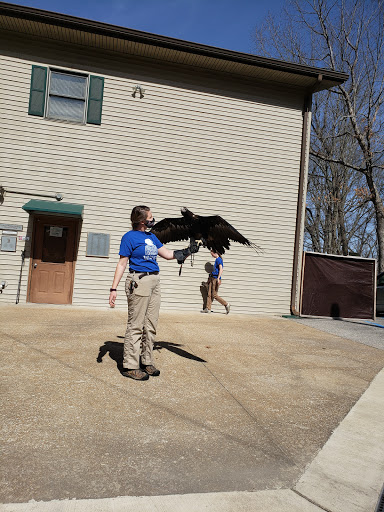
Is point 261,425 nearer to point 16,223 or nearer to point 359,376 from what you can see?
point 359,376

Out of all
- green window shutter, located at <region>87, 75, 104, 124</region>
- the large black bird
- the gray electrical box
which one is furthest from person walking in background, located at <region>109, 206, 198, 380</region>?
green window shutter, located at <region>87, 75, 104, 124</region>

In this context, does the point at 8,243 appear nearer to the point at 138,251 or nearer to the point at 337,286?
the point at 138,251

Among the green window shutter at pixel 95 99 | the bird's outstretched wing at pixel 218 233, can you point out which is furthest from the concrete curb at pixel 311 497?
the green window shutter at pixel 95 99

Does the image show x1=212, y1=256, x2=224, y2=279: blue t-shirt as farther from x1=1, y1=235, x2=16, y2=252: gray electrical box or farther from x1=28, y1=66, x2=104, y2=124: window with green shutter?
x1=1, y1=235, x2=16, y2=252: gray electrical box

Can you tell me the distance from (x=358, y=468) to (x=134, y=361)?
235 cm

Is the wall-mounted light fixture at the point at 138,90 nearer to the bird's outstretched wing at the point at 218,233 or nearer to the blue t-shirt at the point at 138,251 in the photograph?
the bird's outstretched wing at the point at 218,233

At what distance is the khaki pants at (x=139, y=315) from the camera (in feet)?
14.0

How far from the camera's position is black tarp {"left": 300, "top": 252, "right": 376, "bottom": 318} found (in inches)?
449

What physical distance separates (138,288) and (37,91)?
7774 mm

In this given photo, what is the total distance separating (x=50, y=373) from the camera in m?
4.44

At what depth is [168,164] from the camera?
10609mm

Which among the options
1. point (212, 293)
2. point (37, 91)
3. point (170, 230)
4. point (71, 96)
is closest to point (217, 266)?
point (212, 293)

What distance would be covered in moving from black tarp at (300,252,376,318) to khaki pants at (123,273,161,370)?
7.77 meters

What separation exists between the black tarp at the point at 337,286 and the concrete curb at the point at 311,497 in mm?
8441
